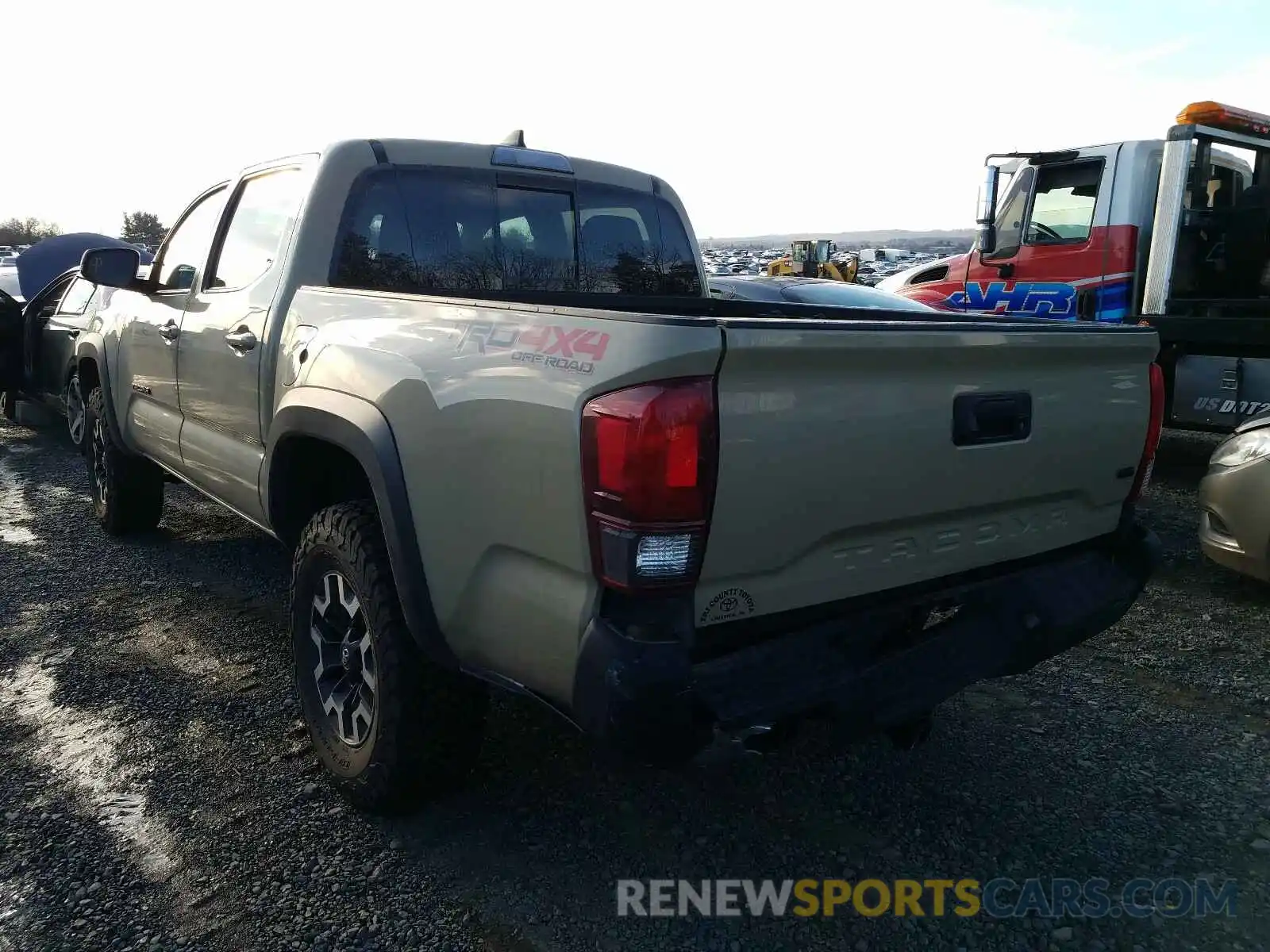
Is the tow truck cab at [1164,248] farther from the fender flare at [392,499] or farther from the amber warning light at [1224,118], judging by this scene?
the fender flare at [392,499]

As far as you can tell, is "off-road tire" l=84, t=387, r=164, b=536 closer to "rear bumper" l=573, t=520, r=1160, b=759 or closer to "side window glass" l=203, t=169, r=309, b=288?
"side window glass" l=203, t=169, r=309, b=288

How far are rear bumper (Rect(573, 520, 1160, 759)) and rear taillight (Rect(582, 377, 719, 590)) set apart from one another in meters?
0.16

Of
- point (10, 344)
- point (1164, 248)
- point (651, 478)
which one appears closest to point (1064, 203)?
point (1164, 248)

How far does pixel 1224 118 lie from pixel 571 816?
287 inches

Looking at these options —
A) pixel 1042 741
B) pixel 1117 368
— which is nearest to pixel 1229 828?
pixel 1042 741

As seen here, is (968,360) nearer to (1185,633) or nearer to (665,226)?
(665,226)

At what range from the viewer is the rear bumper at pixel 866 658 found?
78.0 inches

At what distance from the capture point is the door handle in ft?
11.4

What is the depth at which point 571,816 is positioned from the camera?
112 inches

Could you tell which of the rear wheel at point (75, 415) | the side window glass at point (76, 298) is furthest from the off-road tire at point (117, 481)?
the side window glass at point (76, 298)

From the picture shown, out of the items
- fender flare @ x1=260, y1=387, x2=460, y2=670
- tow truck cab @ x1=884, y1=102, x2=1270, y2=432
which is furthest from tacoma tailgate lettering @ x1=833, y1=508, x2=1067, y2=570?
tow truck cab @ x1=884, y1=102, x2=1270, y2=432

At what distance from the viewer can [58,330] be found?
7664mm

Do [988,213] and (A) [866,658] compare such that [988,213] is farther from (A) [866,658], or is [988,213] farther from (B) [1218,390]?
(A) [866,658]

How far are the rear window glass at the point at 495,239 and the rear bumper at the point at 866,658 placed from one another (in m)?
1.92
